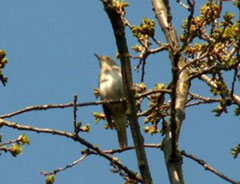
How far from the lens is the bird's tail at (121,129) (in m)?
9.12

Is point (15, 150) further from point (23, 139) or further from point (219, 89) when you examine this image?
point (219, 89)

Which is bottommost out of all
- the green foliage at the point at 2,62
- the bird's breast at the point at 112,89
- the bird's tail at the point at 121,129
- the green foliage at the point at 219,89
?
the green foliage at the point at 219,89

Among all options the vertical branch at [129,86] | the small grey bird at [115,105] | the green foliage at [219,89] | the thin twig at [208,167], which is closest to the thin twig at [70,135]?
the vertical branch at [129,86]

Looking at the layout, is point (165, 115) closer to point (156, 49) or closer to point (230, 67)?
point (156, 49)

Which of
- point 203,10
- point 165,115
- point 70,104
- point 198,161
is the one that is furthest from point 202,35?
point 70,104

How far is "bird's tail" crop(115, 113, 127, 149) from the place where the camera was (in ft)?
29.9

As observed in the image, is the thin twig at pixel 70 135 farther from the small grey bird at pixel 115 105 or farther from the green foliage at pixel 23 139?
the small grey bird at pixel 115 105

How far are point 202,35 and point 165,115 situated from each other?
4.35 feet

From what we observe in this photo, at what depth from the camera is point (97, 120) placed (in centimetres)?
738

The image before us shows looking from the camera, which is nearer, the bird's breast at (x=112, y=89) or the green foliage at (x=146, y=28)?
the green foliage at (x=146, y=28)

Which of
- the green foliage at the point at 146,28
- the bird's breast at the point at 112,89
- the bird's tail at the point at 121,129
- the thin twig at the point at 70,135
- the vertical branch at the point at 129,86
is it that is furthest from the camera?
the bird's breast at the point at 112,89

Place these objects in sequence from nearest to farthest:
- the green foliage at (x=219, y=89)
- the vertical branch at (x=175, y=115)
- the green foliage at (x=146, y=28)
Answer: the vertical branch at (x=175, y=115) < the green foliage at (x=219, y=89) < the green foliage at (x=146, y=28)

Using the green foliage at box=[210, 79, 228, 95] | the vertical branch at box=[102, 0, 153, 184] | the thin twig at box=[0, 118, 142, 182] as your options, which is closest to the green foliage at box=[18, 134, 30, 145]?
the thin twig at box=[0, 118, 142, 182]

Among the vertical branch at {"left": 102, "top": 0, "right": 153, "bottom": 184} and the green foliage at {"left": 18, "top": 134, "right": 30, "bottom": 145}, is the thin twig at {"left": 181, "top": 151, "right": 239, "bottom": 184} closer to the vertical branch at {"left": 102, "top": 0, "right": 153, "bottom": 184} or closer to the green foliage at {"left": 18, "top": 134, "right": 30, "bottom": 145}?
the vertical branch at {"left": 102, "top": 0, "right": 153, "bottom": 184}
